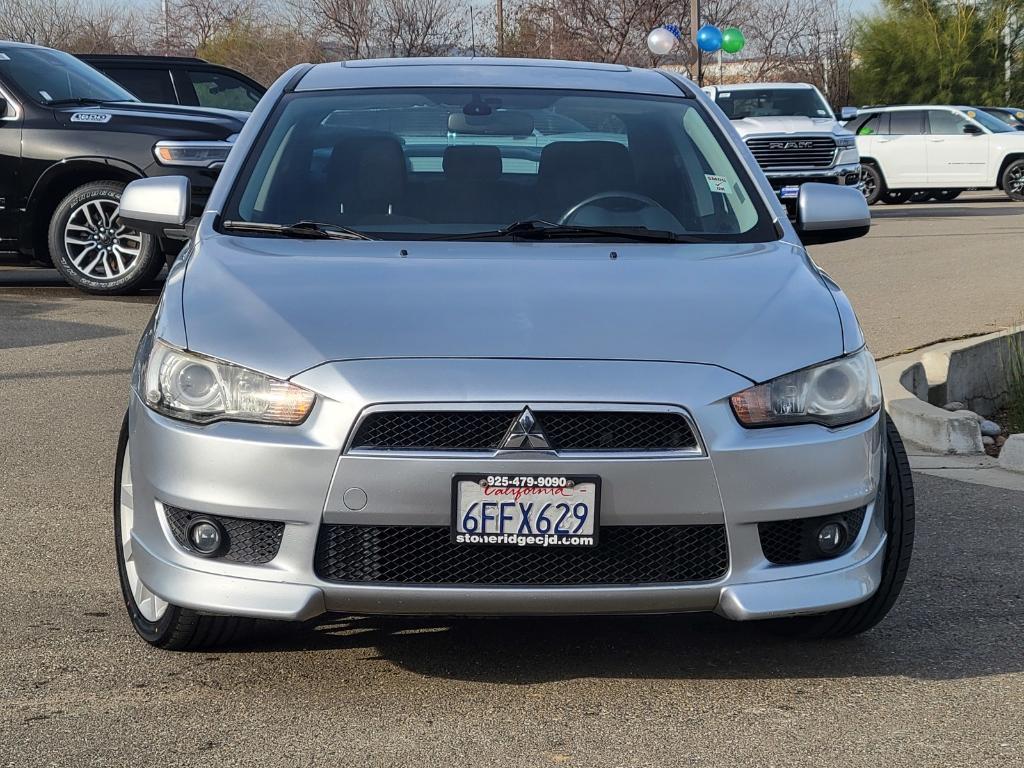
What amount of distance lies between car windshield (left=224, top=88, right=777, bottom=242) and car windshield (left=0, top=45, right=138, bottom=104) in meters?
7.45

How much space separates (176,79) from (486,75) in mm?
10938

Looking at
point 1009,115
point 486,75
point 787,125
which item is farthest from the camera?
point 1009,115

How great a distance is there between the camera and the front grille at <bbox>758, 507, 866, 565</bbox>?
3.67 m

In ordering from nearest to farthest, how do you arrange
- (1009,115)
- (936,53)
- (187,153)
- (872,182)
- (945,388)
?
(945,388) < (187,153) < (872,182) < (1009,115) < (936,53)

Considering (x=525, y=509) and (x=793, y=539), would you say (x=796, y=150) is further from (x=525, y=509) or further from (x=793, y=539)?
(x=525, y=509)

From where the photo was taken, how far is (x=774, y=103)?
2222 centimetres

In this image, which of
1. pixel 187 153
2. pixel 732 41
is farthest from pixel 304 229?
pixel 732 41

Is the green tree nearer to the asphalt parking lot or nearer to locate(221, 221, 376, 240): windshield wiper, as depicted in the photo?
the asphalt parking lot

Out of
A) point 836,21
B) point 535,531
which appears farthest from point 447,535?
point 836,21

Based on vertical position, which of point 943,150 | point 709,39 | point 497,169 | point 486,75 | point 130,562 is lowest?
point 943,150

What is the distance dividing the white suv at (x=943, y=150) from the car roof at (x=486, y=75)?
23254mm

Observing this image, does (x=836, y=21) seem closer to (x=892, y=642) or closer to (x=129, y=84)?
(x=129, y=84)

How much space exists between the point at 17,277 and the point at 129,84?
9.66ft

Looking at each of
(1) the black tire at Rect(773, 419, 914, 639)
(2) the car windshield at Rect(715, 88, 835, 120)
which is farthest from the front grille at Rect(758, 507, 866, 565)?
(2) the car windshield at Rect(715, 88, 835, 120)
